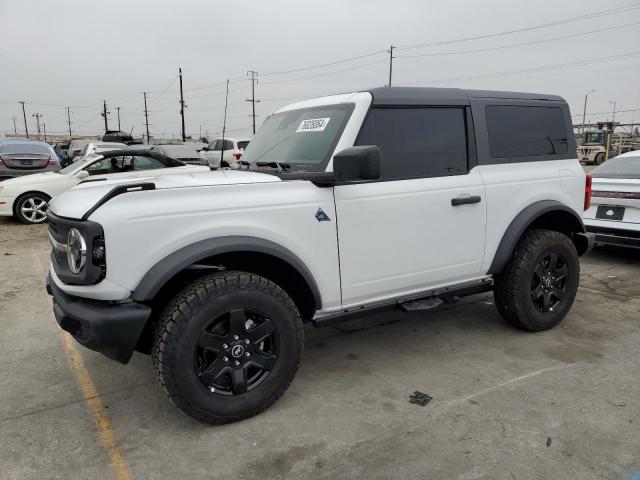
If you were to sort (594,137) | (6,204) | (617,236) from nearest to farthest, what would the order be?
(617,236) → (6,204) → (594,137)

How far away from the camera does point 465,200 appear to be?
372 cm

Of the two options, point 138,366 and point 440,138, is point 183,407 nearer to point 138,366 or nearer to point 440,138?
point 138,366

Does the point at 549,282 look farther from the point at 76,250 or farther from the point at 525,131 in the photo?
the point at 76,250

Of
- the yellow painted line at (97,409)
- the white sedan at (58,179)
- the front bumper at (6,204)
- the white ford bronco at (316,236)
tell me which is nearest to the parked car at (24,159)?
the white sedan at (58,179)

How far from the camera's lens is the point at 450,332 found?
4473 millimetres

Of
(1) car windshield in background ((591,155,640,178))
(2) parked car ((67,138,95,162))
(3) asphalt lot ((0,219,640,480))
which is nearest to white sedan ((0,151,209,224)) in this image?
(3) asphalt lot ((0,219,640,480))

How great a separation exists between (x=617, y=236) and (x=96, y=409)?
634cm

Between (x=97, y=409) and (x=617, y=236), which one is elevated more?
(x=617, y=236)

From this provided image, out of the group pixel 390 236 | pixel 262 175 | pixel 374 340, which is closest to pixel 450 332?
pixel 374 340

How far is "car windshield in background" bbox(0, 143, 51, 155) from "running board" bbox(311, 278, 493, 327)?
1090 centimetres

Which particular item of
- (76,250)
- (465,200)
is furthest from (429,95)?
(76,250)

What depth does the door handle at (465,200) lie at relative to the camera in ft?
12.1

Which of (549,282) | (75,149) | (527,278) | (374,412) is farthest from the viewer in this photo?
(75,149)

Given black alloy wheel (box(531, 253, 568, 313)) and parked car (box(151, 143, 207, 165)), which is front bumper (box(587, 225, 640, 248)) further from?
parked car (box(151, 143, 207, 165))
